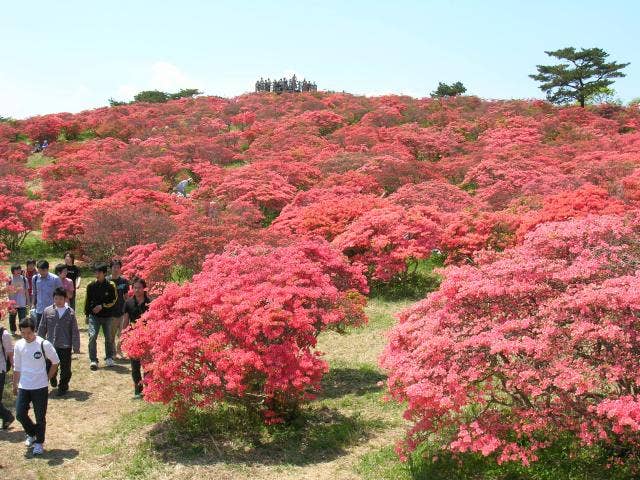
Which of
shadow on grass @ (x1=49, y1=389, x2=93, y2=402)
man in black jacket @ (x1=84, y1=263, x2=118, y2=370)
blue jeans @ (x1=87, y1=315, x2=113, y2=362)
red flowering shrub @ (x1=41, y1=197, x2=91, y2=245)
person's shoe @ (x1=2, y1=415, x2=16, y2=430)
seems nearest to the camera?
person's shoe @ (x1=2, y1=415, x2=16, y2=430)

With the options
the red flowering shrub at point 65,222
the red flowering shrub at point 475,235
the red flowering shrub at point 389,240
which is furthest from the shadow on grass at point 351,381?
the red flowering shrub at point 65,222

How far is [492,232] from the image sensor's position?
15055 millimetres

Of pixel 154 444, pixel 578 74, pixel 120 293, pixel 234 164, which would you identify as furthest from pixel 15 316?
pixel 578 74

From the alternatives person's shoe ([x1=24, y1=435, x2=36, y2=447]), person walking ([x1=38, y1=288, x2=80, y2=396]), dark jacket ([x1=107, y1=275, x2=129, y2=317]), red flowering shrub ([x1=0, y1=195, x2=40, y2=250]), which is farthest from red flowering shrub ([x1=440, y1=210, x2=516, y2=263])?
red flowering shrub ([x1=0, y1=195, x2=40, y2=250])

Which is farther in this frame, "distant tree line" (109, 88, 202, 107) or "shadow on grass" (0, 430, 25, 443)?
"distant tree line" (109, 88, 202, 107)

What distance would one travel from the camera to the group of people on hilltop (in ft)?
22.2

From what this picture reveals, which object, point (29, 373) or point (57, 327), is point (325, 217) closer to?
point (57, 327)

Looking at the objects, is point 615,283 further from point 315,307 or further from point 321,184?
point 321,184

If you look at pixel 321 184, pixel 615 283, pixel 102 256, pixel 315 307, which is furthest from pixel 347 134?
pixel 615 283

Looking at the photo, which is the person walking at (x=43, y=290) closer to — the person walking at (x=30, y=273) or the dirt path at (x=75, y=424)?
the person walking at (x=30, y=273)

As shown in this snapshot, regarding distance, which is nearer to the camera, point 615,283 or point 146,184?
point 615,283

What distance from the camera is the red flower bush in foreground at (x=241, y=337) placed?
6.94 meters

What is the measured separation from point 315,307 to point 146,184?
17.5m

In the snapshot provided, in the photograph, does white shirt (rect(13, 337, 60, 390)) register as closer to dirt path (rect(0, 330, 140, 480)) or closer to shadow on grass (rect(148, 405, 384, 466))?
dirt path (rect(0, 330, 140, 480))
